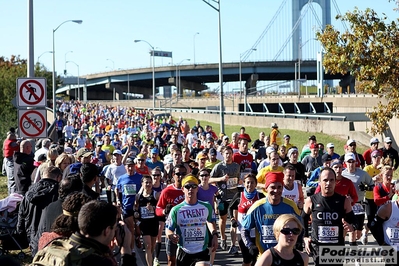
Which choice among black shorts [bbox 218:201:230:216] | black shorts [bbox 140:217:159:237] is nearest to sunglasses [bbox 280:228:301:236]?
black shorts [bbox 140:217:159:237]

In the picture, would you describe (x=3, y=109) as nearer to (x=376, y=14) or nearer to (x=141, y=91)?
(x=376, y=14)

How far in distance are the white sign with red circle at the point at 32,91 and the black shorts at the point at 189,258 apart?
4.84 m

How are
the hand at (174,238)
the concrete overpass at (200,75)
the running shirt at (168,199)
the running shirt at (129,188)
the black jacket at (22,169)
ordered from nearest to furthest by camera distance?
the hand at (174,238), the running shirt at (168,199), the running shirt at (129,188), the black jacket at (22,169), the concrete overpass at (200,75)

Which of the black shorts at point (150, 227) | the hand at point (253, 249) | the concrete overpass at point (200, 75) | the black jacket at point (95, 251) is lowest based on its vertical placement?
the black shorts at point (150, 227)

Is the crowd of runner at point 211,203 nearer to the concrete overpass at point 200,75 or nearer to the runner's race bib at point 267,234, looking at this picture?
the runner's race bib at point 267,234

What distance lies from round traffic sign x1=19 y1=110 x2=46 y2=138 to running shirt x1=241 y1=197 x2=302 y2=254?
548 centimetres

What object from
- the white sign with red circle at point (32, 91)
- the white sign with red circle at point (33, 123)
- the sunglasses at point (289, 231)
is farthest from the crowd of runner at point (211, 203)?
→ the white sign with red circle at point (32, 91)

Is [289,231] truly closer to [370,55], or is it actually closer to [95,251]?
[95,251]

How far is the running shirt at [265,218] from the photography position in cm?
784

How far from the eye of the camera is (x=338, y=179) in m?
10.2

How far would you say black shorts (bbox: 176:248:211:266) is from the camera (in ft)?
28.0

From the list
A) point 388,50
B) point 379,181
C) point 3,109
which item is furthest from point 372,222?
point 3,109

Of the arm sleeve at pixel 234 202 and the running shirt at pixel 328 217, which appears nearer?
the running shirt at pixel 328 217

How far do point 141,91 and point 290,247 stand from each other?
150145mm
